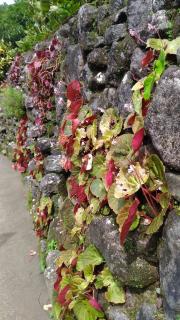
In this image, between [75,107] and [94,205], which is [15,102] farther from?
[94,205]

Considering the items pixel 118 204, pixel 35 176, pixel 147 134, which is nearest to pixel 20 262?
pixel 35 176

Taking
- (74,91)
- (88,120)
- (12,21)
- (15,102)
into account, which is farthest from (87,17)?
(12,21)

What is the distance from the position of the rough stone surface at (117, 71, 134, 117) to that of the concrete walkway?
2209 millimetres

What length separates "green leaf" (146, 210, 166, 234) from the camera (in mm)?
2445

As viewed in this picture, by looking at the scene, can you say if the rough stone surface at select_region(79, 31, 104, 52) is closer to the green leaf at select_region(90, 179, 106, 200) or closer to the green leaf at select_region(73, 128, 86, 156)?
the green leaf at select_region(73, 128, 86, 156)

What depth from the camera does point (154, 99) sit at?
2.48m

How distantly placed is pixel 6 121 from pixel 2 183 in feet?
8.66

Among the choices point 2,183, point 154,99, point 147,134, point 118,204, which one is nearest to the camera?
point 154,99

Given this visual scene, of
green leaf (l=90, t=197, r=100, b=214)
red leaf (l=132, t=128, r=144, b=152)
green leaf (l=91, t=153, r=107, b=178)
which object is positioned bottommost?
green leaf (l=90, t=197, r=100, b=214)

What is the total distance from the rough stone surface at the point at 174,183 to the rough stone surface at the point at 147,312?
74 centimetres

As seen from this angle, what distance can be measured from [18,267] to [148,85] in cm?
334

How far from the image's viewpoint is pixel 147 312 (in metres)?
2.68

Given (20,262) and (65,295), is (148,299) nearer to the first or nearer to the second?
(65,295)

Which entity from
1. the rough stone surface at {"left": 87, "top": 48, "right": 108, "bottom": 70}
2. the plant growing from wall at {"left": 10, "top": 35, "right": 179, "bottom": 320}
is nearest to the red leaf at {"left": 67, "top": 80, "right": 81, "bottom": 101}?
the plant growing from wall at {"left": 10, "top": 35, "right": 179, "bottom": 320}
